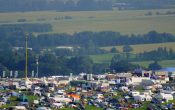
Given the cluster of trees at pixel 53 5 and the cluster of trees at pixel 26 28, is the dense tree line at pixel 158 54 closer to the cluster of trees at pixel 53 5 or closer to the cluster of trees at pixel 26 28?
the cluster of trees at pixel 26 28

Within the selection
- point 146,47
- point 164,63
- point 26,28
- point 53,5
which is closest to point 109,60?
point 164,63

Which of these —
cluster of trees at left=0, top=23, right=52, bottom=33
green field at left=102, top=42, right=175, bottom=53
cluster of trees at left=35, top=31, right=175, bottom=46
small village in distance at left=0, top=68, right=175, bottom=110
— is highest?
cluster of trees at left=0, top=23, right=52, bottom=33

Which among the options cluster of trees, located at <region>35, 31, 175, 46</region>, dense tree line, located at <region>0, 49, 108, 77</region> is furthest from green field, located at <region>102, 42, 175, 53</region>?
dense tree line, located at <region>0, 49, 108, 77</region>

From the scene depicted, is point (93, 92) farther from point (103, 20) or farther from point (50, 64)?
point (103, 20)

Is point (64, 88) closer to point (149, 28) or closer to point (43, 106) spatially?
point (43, 106)

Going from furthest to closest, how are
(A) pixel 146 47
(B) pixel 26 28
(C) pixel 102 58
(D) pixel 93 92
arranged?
(B) pixel 26 28, (A) pixel 146 47, (C) pixel 102 58, (D) pixel 93 92

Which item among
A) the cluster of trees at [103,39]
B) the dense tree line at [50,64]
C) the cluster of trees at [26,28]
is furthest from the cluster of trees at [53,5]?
the dense tree line at [50,64]

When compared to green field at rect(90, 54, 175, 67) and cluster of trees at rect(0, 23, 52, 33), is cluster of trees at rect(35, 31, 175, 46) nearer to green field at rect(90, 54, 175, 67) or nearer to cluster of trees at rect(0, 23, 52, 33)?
cluster of trees at rect(0, 23, 52, 33)
